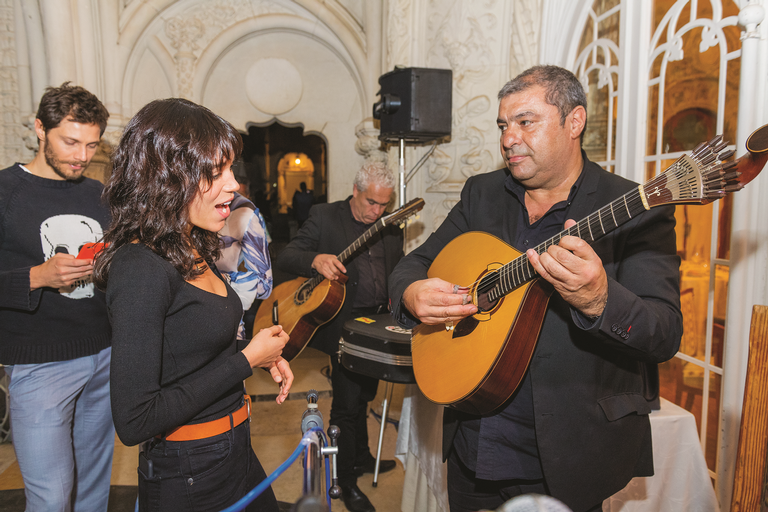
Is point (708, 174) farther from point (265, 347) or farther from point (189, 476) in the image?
point (189, 476)

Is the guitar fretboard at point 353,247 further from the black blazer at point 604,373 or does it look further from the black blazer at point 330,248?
the black blazer at point 604,373

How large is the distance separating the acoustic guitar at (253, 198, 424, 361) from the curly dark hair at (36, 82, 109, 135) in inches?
60.4

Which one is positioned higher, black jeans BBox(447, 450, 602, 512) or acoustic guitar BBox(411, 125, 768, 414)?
acoustic guitar BBox(411, 125, 768, 414)

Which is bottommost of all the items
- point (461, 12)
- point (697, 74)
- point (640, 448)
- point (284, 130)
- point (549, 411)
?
point (640, 448)

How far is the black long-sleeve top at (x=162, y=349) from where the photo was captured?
1066 mm

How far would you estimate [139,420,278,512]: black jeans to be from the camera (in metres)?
1.23

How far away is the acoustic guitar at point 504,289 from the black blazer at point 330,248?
A: 4.12 ft

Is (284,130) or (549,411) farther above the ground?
(284,130)

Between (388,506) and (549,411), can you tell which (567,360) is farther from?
(388,506)

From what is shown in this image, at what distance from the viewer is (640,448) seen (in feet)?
4.96

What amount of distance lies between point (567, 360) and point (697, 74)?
172 cm

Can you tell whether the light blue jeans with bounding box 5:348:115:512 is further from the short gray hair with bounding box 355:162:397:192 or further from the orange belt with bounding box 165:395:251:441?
the short gray hair with bounding box 355:162:397:192

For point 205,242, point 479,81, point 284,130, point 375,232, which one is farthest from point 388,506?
point 284,130

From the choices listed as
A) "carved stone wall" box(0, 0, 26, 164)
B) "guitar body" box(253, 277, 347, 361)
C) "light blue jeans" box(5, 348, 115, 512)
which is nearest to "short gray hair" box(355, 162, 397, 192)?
"guitar body" box(253, 277, 347, 361)
